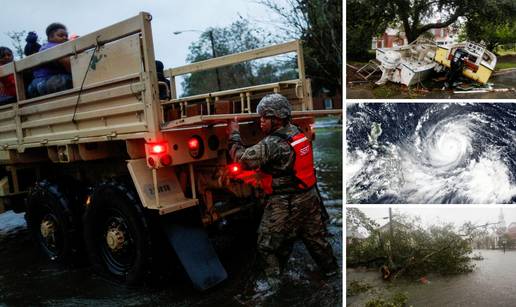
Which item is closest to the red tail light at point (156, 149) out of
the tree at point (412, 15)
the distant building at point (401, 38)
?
the tree at point (412, 15)

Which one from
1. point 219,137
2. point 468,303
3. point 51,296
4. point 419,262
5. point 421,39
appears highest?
point 421,39

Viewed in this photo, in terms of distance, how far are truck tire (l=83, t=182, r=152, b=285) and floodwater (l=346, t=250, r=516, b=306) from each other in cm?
184

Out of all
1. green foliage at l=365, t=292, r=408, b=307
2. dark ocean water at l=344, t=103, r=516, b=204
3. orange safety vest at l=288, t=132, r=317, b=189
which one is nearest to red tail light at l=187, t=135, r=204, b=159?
orange safety vest at l=288, t=132, r=317, b=189

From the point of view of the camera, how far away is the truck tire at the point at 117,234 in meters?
3.76

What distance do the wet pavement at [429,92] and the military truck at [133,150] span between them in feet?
3.38

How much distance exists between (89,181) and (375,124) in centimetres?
338

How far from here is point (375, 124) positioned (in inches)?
102

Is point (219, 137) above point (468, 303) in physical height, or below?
above

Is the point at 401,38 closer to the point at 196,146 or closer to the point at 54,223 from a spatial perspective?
the point at 196,146

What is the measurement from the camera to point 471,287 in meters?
2.64

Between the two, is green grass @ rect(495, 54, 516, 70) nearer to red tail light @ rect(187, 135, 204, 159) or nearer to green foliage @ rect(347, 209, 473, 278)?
green foliage @ rect(347, 209, 473, 278)

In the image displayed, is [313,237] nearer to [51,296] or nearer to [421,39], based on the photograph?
[421,39]

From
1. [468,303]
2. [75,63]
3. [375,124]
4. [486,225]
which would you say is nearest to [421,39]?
[375,124]

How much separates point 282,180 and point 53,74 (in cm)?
279
